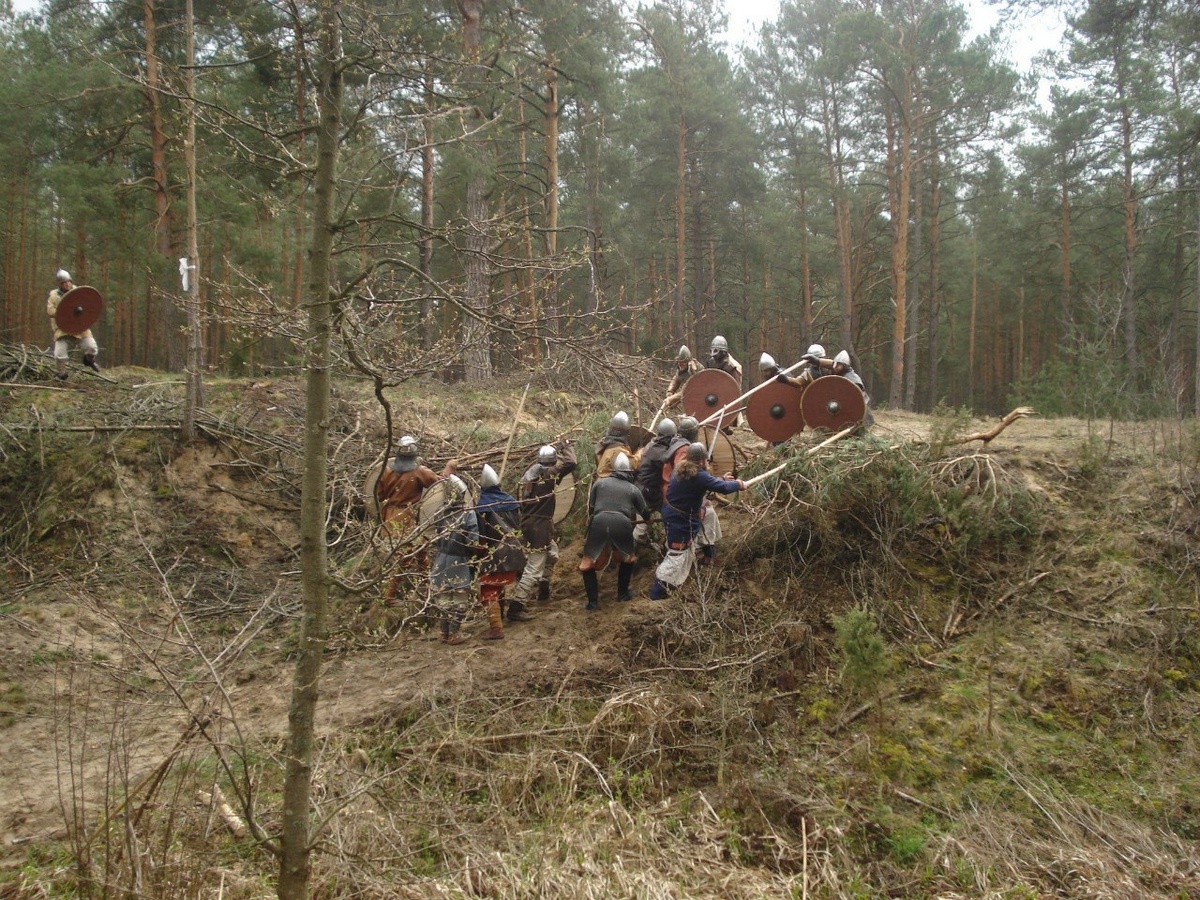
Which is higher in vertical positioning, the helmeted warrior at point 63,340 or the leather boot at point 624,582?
the helmeted warrior at point 63,340

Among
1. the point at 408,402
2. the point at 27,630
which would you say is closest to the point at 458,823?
the point at 27,630

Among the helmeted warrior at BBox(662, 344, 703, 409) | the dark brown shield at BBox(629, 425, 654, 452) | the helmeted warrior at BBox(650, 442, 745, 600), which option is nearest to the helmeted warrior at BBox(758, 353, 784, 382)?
the helmeted warrior at BBox(662, 344, 703, 409)

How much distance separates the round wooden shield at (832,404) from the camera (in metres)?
8.32

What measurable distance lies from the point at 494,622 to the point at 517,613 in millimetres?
512

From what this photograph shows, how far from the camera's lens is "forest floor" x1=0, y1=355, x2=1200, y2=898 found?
13.9 ft

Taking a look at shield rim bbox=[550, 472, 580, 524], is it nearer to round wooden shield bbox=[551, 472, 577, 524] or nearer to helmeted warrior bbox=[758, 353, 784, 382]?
round wooden shield bbox=[551, 472, 577, 524]

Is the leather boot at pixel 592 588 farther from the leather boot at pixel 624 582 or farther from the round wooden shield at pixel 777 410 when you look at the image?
the round wooden shield at pixel 777 410

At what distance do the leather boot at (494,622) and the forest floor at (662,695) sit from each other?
100mm

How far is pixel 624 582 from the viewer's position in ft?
25.2

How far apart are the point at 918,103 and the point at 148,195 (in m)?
17.2

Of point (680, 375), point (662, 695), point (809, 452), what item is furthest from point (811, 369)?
point (662, 695)

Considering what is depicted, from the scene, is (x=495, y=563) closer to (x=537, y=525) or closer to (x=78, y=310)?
(x=537, y=525)

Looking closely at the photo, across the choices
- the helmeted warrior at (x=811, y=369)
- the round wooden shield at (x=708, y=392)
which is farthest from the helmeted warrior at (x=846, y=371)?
the round wooden shield at (x=708, y=392)

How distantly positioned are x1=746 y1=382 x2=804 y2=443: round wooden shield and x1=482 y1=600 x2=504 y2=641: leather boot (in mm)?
3616
